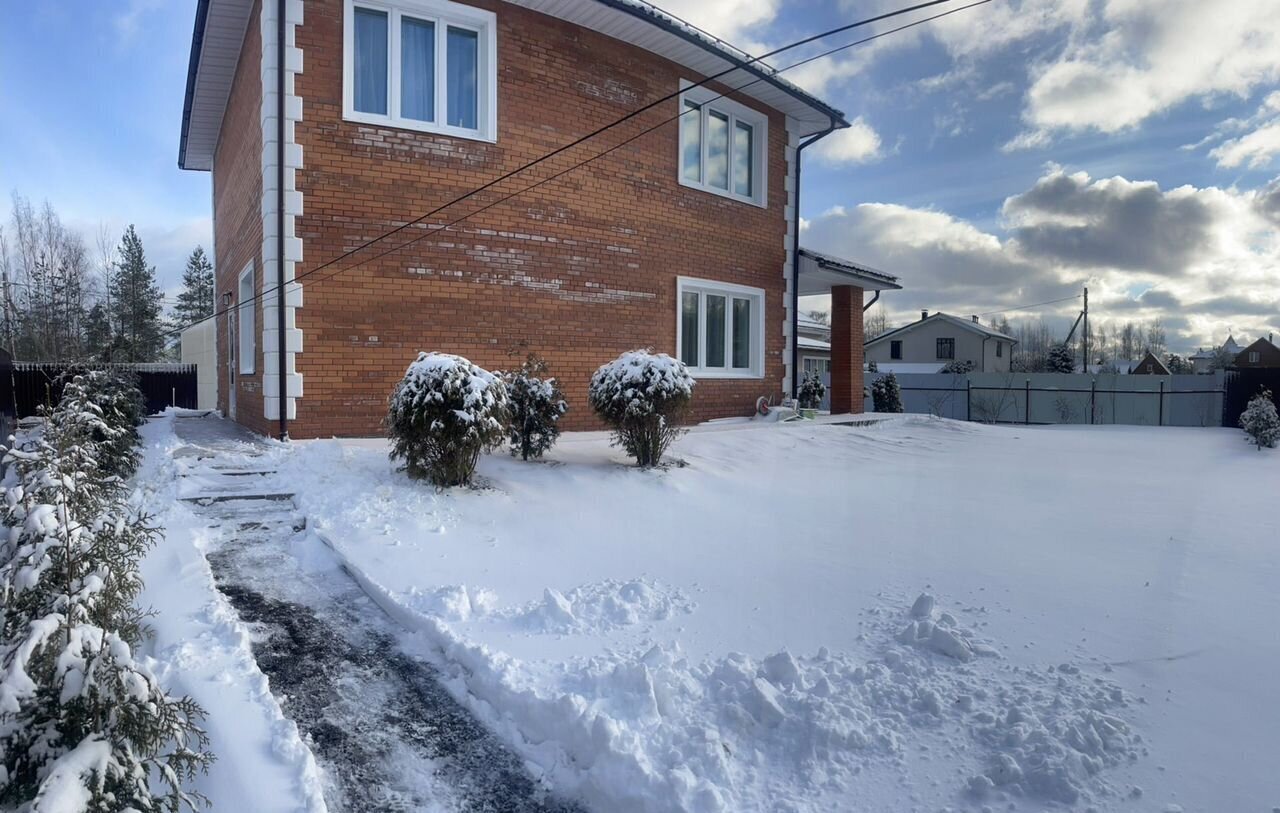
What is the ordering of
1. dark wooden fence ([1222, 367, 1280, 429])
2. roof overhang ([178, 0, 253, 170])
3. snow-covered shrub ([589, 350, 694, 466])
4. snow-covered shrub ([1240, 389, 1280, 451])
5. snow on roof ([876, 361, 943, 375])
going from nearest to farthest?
1. snow-covered shrub ([589, 350, 694, 466])
2. roof overhang ([178, 0, 253, 170])
3. snow-covered shrub ([1240, 389, 1280, 451])
4. dark wooden fence ([1222, 367, 1280, 429])
5. snow on roof ([876, 361, 943, 375])

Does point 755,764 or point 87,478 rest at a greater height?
point 87,478

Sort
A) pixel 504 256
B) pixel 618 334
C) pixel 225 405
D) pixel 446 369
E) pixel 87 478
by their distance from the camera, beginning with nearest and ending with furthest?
pixel 87 478 → pixel 446 369 → pixel 504 256 → pixel 618 334 → pixel 225 405

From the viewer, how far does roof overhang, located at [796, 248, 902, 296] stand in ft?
44.2

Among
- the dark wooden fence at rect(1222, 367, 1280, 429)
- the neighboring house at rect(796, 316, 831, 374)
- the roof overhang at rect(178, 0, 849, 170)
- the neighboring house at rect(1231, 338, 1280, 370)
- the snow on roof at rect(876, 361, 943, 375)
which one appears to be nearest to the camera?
the roof overhang at rect(178, 0, 849, 170)

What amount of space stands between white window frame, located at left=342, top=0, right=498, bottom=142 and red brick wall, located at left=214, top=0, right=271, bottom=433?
1338mm

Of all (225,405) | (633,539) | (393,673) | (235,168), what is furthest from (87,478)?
(225,405)

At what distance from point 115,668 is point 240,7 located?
1034cm

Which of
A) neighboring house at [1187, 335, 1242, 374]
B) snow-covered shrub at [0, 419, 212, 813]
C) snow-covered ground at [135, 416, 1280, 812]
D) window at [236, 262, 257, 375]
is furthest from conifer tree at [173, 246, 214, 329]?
neighboring house at [1187, 335, 1242, 374]

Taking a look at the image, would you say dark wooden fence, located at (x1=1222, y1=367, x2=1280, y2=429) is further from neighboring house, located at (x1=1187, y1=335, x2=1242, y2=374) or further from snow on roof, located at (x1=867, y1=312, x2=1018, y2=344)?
neighboring house, located at (x1=1187, y1=335, x2=1242, y2=374)

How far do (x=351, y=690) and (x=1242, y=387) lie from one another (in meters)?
20.1

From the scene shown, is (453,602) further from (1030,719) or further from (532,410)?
(532,410)

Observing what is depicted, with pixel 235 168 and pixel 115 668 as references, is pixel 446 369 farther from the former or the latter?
pixel 235 168

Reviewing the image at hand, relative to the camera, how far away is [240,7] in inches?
376

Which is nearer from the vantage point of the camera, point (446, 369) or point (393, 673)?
point (393, 673)
